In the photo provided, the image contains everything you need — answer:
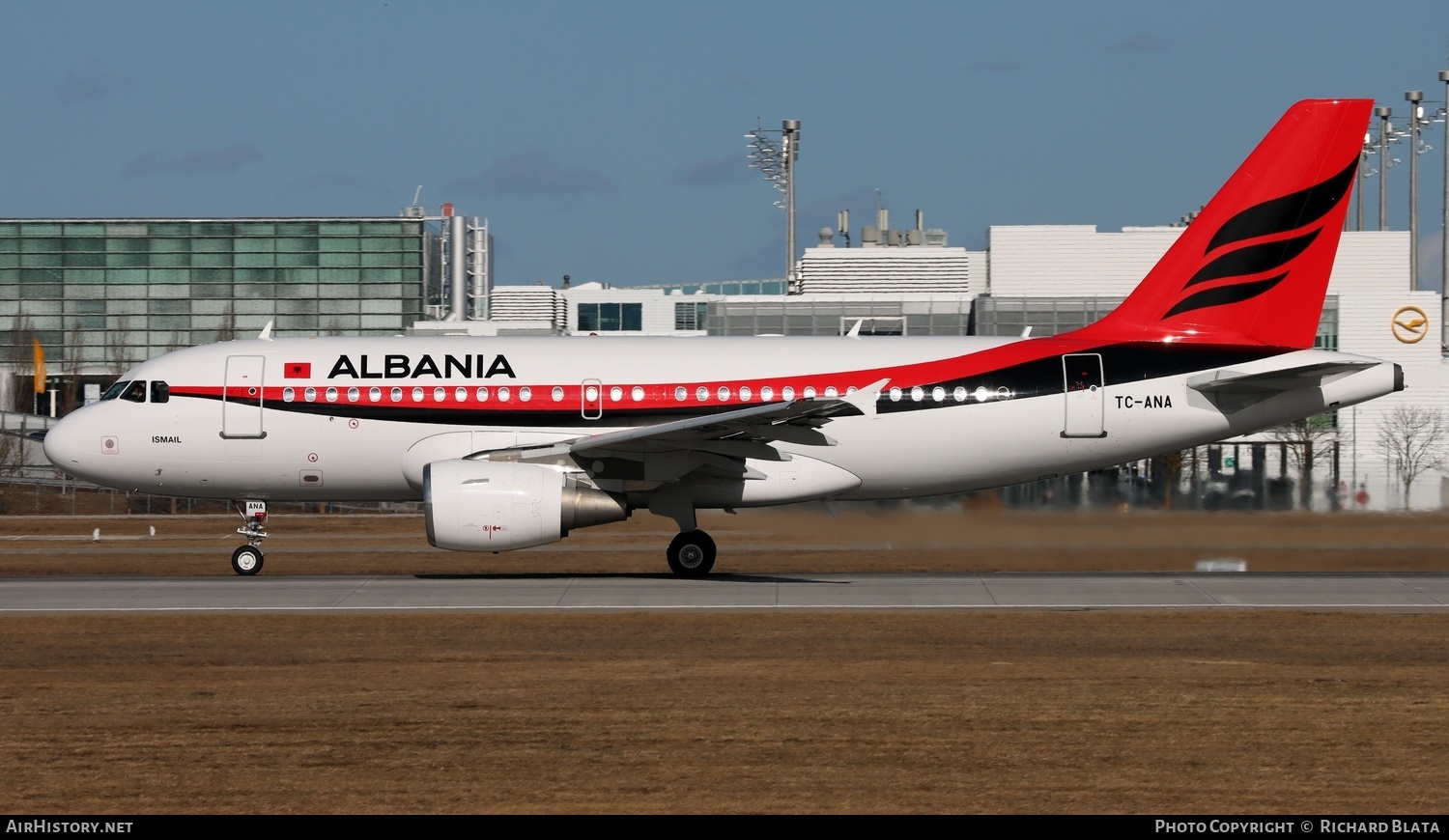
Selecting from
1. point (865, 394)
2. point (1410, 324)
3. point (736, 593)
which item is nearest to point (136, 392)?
point (736, 593)

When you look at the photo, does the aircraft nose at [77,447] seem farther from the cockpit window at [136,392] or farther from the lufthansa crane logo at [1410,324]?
the lufthansa crane logo at [1410,324]

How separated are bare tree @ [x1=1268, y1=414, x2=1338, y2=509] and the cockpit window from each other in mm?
18722

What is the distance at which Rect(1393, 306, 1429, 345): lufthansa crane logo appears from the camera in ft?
225

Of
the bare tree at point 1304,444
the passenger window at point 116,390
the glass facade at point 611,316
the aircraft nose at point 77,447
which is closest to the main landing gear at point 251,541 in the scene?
the aircraft nose at point 77,447

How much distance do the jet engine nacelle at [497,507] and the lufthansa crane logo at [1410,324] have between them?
56.5 m

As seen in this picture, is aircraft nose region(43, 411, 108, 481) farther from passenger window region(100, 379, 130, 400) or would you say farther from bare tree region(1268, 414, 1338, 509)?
bare tree region(1268, 414, 1338, 509)

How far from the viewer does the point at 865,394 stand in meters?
24.1

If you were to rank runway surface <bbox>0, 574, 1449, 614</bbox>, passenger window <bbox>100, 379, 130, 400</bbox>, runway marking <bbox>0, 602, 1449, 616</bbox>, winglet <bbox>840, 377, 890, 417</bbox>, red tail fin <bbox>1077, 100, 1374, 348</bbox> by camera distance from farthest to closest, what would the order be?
passenger window <bbox>100, 379, 130, 400</bbox>, red tail fin <bbox>1077, 100, 1374, 348</bbox>, winglet <bbox>840, 377, 890, 417</bbox>, runway surface <bbox>0, 574, 1449, 614</bbox>, runway marking <bbox>0, 602, 1449, 616</bbox>

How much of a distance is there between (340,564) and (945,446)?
37.8ft

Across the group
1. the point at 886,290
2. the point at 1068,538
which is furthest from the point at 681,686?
the point at 886,290

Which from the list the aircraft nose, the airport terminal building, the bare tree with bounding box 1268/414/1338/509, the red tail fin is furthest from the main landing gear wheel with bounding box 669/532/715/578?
the airport terminal building

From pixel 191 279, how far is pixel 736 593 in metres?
91.2

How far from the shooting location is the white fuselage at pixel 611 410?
24.4 m

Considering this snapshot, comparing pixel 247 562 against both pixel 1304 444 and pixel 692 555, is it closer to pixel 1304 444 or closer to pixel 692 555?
pixel 692 555
